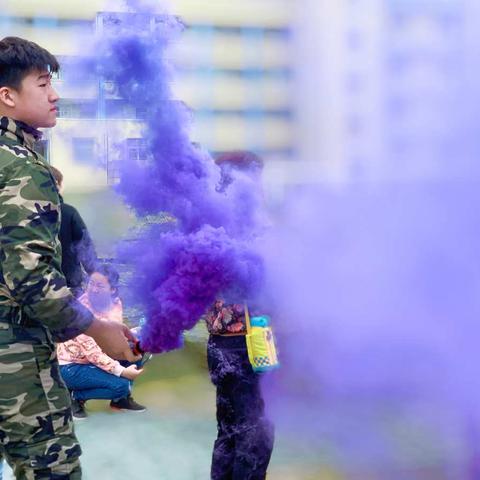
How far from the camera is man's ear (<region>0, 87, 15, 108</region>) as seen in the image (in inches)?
75.5

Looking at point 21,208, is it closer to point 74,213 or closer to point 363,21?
point 74,213

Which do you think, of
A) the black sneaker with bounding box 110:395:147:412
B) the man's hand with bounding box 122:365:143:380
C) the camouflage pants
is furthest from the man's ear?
the black sneaker with bounding box 110:395:147:412

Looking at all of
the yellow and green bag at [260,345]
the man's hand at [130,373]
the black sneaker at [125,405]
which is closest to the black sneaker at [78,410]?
the black sneaker at [125,405]

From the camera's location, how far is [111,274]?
2.31 m

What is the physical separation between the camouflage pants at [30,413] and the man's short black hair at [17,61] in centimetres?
66

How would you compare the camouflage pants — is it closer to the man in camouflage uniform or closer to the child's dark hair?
the man in camouflage uniform

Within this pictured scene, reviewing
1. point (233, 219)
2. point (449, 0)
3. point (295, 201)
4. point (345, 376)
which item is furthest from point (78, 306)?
point (449, 0)

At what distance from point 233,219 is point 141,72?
0.54 metres

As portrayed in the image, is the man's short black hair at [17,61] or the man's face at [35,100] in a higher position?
the man's short black hair at [17,61]

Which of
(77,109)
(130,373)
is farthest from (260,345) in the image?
(130,373)

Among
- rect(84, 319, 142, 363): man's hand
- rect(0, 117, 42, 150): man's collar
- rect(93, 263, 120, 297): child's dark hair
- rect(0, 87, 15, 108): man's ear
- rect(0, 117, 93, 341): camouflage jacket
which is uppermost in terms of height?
rect(0, 87, 15, 108): man's ear

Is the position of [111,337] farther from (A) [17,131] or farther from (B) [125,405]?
(B) [125,405]

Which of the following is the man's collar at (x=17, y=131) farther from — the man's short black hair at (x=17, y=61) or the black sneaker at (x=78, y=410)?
the black sneaker at (x=78, y=410)

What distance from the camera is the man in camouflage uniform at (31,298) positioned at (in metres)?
1.74
